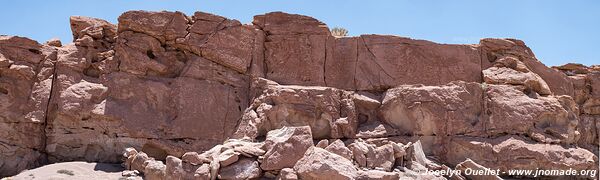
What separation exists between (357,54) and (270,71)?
105 inches

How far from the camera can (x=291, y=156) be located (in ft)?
35.4

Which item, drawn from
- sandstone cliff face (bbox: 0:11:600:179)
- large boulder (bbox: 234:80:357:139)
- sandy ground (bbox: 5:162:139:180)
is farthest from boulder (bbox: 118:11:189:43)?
sandy ground (bbox: 5:162:139:180)

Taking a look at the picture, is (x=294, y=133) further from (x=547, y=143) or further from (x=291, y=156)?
(x=547, y=143)

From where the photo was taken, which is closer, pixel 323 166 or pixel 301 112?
pixel 323 166

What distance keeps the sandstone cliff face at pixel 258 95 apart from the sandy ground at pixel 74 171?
57 cm

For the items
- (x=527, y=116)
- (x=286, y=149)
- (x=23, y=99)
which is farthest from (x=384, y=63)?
(x=23, y=99)

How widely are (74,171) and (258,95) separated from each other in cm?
519

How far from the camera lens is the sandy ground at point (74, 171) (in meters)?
12.8

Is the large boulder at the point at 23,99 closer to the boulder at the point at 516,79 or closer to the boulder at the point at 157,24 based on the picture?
the boulder at the point at 157,24

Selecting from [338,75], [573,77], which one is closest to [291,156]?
[338,75]

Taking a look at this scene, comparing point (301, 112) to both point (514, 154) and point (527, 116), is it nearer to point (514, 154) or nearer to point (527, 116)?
point (514, 154)

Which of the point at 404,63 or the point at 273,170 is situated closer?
the point at 273,170

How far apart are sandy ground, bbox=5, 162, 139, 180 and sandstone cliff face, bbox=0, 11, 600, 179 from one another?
1.87 feet

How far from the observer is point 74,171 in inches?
521
